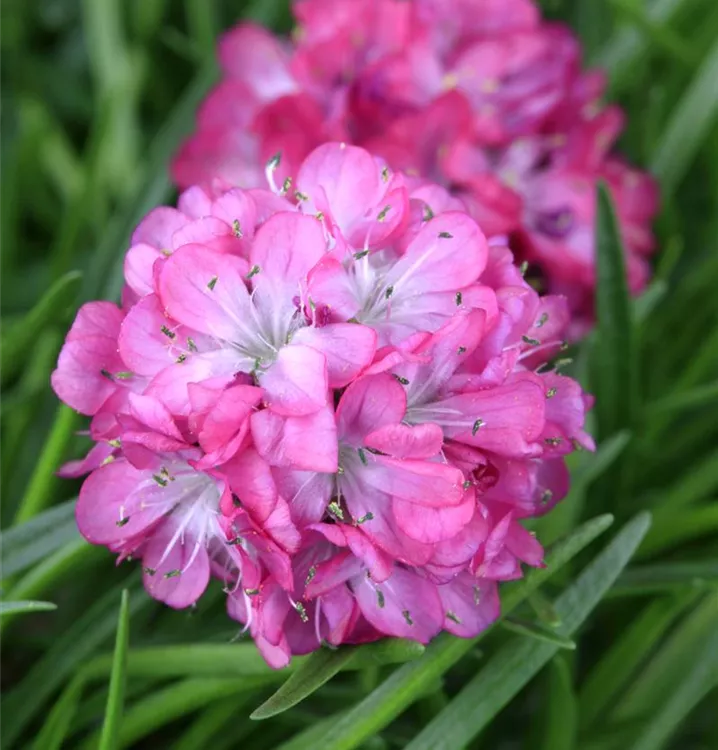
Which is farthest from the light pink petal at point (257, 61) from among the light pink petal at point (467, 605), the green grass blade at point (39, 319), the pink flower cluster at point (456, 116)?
the light pink petal at point (467, 605)

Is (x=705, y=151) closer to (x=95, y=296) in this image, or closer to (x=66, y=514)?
(x=95, y=296)

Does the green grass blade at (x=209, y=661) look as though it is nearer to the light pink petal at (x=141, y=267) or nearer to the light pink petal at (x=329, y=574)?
the light pink petal at (x=329, y=574)

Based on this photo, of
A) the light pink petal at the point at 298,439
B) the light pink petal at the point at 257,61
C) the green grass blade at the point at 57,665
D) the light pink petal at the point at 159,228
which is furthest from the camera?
the light pink petal at the point at 257,61

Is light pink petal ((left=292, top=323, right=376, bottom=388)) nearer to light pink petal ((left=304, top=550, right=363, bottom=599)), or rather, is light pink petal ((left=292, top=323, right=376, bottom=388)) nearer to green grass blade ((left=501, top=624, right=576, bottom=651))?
light pink petal ((left=304, top=550, right=363, bottom=599))

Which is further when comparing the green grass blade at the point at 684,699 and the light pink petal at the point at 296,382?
the green grass blade at the point at 684,699

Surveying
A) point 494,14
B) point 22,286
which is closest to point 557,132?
point 494,14

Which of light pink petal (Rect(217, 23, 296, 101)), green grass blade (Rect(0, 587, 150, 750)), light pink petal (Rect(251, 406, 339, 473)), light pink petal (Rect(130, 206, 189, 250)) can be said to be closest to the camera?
Result: light pink petal (Rect(251, 406, 339, 473))

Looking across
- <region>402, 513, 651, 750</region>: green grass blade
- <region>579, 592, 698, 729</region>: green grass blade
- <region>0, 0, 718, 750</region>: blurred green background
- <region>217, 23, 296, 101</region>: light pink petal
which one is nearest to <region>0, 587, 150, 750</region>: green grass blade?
<region>0, 0, 718, 750</region>: blurred green background

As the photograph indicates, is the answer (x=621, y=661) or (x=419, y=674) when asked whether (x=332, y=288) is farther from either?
(x=621, y=661)
